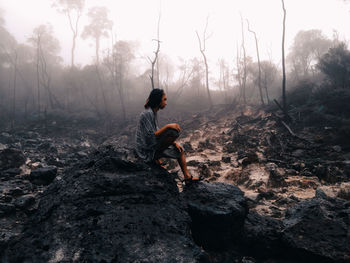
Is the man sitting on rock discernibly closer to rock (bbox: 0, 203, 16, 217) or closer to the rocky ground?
the rocky ground

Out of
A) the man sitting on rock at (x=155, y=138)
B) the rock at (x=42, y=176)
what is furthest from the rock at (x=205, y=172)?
the rock at (x=42, y=176)

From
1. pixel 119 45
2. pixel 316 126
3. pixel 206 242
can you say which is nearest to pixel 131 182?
pixel 206 242

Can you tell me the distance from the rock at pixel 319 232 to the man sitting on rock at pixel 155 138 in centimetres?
143

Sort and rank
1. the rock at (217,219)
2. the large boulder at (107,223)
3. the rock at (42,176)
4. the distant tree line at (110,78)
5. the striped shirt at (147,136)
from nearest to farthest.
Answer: the large boulder at (107,223) < the rock at (217,219) < the striped shirt at (147,136) < the rock at (42,176) < the distant tree line at (110,78)

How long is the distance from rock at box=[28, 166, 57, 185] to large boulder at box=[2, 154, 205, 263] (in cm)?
225

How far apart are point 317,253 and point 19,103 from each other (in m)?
45.7

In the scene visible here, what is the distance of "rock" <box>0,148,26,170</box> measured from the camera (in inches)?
237

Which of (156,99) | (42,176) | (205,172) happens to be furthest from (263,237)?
(42,176)

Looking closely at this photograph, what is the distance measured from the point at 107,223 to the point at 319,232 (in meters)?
2.44

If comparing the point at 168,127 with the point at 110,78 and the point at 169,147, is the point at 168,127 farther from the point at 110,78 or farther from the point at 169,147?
the point at 110,78

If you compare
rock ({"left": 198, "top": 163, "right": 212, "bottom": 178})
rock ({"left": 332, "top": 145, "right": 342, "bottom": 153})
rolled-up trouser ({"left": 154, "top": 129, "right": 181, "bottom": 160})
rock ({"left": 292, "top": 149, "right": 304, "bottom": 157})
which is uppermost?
rolled-up trouser ({"left": 154, "top": 129, "right": 181, "bottom": 160})

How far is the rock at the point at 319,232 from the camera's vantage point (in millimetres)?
2091

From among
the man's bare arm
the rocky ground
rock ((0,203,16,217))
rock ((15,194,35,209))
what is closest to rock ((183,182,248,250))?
the rocky ground

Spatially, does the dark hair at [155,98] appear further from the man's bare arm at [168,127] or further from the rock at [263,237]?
the rock at [263,237]
